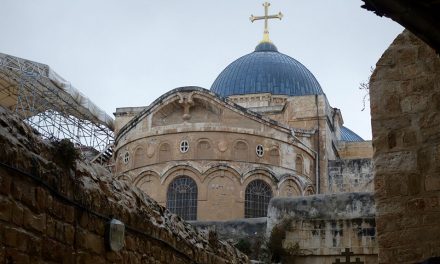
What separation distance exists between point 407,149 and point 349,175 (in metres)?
20.0

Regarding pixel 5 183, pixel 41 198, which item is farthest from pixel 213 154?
pixel 5 183

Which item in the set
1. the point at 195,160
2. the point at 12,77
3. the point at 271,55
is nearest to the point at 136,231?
the point at 195,160

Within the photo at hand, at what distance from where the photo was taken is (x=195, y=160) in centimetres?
2447

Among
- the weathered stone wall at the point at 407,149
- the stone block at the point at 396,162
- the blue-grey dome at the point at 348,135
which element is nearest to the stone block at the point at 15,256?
the weathered stone wall at the point at 407,149

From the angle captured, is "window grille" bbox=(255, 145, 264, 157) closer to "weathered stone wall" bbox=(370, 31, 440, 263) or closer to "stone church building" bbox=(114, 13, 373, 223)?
"stone church building" bbox=(114, 13, 373, 223)

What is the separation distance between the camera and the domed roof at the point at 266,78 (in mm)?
33969

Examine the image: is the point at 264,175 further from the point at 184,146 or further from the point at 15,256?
the point at 15,256

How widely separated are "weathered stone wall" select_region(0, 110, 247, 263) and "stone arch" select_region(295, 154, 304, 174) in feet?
60.6

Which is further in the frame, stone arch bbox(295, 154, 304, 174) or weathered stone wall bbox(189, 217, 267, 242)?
stone arch bbox(295, 154, 304, 174)

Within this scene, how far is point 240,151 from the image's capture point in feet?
81.4

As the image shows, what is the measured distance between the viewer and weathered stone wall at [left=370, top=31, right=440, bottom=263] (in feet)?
23.6

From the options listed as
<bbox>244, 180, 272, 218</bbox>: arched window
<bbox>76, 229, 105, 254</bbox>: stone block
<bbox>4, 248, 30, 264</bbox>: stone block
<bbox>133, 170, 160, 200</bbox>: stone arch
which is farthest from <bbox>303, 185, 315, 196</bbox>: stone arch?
<bbox>4, 248, 30, 264</bbox>: stone block

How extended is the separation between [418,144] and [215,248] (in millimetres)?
3273

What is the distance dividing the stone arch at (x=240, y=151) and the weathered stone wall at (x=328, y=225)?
7269 mm
